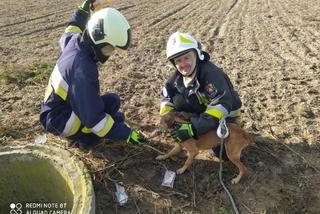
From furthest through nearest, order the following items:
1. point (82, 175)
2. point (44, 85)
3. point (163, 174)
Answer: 1. point (44, 85)
2. point (163, 174)
3. point (82, 175)

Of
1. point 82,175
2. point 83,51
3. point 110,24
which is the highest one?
point 110,24

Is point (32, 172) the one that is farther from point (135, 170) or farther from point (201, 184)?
point (201, 184)

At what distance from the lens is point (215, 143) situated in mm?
3992

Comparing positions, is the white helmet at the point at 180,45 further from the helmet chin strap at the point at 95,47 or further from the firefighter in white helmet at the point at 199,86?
the helmet chin strap at the point at 95,47

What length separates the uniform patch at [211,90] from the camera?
3.98 metres

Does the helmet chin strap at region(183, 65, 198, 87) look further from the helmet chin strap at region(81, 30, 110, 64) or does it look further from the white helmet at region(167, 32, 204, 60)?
the helmet chin strap at region(81, 30, 110, 64)

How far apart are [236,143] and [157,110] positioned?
68.0 inches

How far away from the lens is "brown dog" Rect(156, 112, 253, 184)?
3.90 meters

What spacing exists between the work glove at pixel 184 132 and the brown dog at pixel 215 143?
0.20 feet

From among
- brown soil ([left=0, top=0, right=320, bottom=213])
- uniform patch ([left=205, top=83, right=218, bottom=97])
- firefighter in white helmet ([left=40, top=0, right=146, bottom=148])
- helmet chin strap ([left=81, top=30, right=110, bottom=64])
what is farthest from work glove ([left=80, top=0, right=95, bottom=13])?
uniform patch ([left=205, top=83, right=218, bottom=97])

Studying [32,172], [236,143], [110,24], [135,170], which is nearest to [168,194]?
[135,170]

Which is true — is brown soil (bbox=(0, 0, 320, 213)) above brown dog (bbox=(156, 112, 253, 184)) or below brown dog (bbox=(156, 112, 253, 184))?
below

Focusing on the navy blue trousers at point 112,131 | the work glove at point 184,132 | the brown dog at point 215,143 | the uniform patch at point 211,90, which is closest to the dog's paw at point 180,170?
the brown dog at point 215,143

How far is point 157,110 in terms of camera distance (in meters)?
5.42
